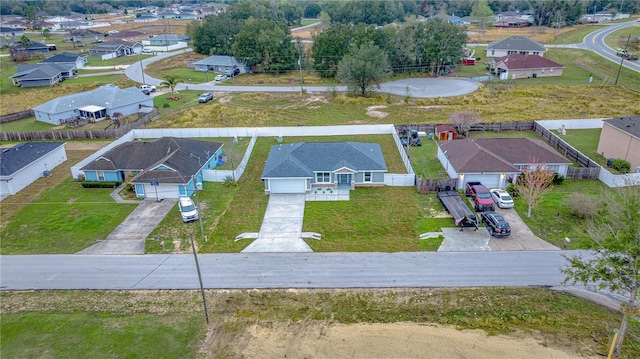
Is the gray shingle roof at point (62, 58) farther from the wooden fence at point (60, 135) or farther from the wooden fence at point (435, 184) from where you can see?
the wooden fence at point (435, 184)

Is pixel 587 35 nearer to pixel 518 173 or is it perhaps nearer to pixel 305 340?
pixel 518 173

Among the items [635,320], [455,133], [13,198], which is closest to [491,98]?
[455,133]

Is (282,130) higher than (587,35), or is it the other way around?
(587,35)

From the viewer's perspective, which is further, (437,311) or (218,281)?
(218,281)

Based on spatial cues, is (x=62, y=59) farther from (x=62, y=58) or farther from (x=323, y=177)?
(x=323, y=177)

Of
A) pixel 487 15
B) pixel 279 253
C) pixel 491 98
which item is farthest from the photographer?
pixel 487 15

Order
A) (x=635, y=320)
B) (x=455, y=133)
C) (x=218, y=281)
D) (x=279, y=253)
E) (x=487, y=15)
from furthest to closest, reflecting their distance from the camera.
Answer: (x=487, y=15) < (x=455, y=133) < (x=279, y=253) < (x=218, y=281) < (x=635, y=320)
